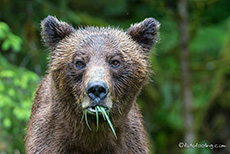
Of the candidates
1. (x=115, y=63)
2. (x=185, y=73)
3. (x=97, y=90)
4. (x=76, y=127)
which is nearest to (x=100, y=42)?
(x=115, y=63)

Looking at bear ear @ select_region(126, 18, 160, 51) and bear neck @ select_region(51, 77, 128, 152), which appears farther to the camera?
bear ear @ select_region(126, 18, 160, 51)

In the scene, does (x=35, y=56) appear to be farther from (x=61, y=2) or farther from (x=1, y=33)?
(x=1, y=33)

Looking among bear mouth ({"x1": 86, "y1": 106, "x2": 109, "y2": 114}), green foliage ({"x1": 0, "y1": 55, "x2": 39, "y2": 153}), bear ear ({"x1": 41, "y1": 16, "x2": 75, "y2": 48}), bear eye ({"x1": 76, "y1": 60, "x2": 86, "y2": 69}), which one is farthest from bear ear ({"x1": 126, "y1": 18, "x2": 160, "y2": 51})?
green foliage ({"x1": 0, "y1": 55, "x2": 39, "y2": 153})

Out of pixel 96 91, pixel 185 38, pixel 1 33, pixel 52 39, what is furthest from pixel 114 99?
pixel 185 38

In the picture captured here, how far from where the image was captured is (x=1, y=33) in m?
7.73

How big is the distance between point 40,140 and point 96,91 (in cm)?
157

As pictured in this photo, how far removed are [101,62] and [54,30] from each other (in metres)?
1.03

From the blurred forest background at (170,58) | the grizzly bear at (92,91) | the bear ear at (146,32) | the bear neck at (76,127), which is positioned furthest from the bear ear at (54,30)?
the blurred forest background at (170,58)

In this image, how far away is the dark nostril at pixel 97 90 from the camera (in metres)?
4.33

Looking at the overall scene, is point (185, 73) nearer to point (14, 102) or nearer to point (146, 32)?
point (14, 102)

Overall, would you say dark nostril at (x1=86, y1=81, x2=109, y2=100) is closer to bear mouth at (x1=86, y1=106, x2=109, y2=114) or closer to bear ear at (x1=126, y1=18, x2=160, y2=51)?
bear mouth at (x1=86, y1=106, x2=109, y2=114)

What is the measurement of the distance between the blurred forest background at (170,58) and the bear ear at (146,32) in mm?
3843

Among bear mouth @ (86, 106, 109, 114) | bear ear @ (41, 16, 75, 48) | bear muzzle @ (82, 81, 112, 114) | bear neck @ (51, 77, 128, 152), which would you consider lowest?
bear neck @ (51, 77, 128, 152)

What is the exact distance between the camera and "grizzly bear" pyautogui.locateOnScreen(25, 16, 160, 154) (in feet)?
15.6
